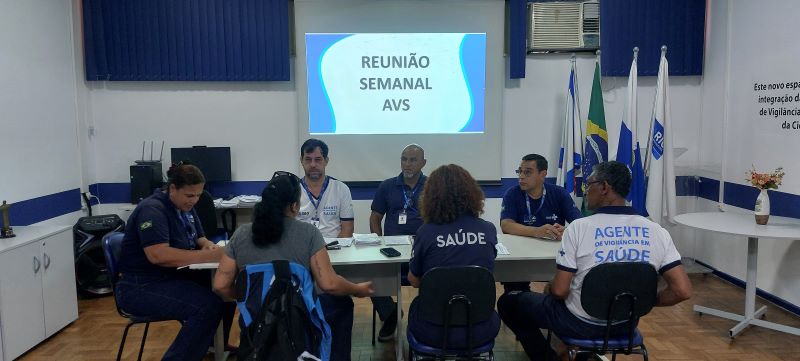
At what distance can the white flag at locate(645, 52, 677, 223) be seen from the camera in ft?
15.9

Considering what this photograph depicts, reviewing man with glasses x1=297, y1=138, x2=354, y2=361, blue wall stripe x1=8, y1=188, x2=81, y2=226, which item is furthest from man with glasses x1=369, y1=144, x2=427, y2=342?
blue wall stripe x1=8, y1=188, x2=81, y2=226

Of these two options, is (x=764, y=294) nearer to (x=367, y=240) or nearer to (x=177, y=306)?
(x=367, y=240)

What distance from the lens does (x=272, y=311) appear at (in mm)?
2174

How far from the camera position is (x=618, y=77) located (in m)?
5.34

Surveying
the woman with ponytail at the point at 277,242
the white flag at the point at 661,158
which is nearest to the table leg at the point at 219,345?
the woman with ponytail at the point at 277,242

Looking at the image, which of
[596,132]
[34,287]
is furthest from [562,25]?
[34,287]

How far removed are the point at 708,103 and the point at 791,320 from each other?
2.23 m

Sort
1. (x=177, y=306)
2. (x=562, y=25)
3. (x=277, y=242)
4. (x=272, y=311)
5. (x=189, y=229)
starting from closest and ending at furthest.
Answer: (x=272, y=311)
(x=277, y=242)
(x=177, y=306)
(x=189, y=229)
(x=562, y=25)

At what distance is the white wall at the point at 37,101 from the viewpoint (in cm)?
399

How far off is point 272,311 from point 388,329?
1.59 meters

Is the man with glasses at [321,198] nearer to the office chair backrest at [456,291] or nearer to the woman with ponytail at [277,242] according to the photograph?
the woman with ponytail at [277,242]

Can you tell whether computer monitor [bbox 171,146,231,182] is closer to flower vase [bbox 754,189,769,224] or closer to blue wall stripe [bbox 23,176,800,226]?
blue wall stripe [bbox 23,176,800,226]

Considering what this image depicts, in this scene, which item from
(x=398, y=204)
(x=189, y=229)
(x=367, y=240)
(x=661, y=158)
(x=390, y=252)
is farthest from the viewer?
(x=661, y=158)

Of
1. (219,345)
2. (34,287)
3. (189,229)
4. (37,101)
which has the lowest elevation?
(219,345)
